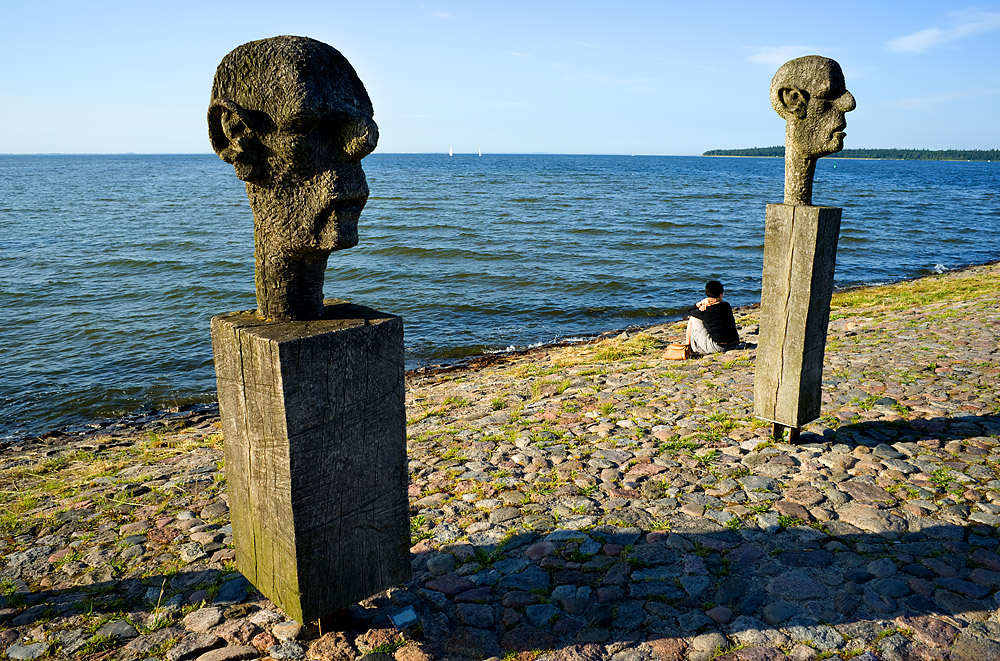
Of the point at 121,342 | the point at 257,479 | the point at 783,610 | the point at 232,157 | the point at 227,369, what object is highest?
the point at 232,157

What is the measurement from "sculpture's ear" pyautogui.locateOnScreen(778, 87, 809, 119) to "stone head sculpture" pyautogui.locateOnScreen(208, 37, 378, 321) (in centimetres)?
378

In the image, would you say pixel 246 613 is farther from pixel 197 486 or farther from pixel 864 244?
pixel 864 244

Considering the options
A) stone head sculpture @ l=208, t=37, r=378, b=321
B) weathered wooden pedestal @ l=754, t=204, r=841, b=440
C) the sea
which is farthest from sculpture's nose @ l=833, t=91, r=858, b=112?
the sea

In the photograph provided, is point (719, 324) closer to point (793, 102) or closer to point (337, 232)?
point (793, 102)

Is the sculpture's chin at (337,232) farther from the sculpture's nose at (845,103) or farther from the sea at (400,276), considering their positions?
the sea at (400,276)

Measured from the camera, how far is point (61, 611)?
382 cm

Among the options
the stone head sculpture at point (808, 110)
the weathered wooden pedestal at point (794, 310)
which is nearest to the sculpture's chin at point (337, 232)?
the weathered wooden pedestal at point (794, 310)

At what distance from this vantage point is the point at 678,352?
31.5 ft

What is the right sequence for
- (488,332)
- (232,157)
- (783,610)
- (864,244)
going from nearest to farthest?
(232,157) → (783,610) → (488,332) → (864,244)

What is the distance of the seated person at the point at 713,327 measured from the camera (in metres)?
9.69

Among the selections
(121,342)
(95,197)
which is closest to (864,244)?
(121,342)

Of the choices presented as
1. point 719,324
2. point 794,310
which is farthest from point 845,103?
point 719,324

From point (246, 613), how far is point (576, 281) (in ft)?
56.7

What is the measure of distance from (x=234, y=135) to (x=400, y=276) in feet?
61.8
